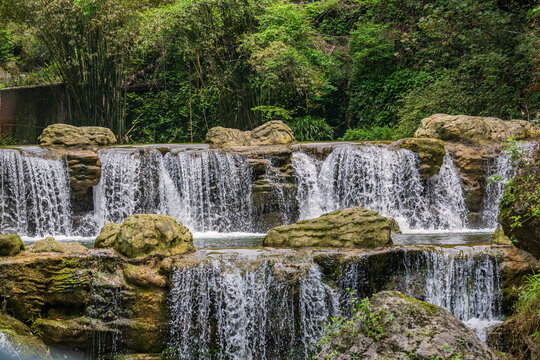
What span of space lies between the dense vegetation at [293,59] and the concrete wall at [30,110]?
1.18 meters

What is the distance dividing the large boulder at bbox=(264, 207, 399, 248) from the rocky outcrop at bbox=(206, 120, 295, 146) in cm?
555

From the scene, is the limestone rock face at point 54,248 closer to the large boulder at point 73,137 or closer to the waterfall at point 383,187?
the waterfall at point 383,187

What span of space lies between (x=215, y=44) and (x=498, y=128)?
27.9ft

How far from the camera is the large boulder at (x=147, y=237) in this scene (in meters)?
6.89

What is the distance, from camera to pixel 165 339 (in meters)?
6.50

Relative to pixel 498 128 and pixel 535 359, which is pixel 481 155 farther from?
pixel 535 359

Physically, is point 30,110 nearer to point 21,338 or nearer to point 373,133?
point 373,133

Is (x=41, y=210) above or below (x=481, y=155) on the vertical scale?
below

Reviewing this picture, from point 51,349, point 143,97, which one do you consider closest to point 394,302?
point 51,349

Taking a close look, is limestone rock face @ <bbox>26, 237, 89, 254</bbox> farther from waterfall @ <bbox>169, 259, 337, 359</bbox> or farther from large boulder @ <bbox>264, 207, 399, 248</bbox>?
large boulder @ <bbox>264, 207, 399, 248</bbox>

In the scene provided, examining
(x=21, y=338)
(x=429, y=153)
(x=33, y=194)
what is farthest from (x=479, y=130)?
(x=21, y=338)

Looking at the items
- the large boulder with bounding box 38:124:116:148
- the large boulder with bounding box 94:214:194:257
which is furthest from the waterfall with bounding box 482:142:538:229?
the large boulder with bounding box 38:124:116:148

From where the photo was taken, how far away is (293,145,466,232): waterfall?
11242 millimetres

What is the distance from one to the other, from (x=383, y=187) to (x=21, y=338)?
7.46m
